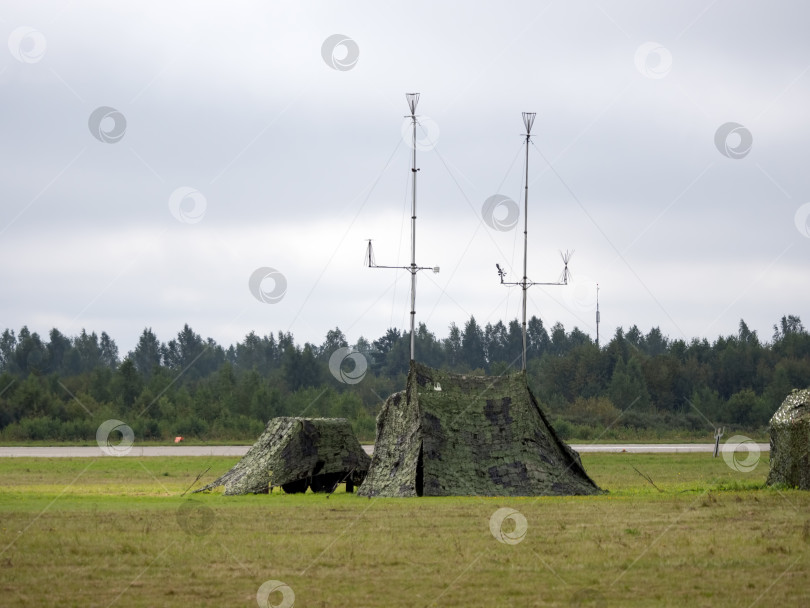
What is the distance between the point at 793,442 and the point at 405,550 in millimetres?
15178

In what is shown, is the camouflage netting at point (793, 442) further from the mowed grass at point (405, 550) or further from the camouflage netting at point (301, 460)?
the camouflage netting at point (301, 460)

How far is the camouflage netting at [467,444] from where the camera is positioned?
31.3 m

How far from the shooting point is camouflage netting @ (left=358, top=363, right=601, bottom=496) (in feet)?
103

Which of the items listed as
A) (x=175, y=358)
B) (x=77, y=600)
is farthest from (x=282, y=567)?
(x=175, y=358)

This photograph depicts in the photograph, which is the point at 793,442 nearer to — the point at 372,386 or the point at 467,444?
the point at 467,444

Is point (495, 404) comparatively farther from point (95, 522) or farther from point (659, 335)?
point (659, 335)

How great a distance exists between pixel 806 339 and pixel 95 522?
410 ft

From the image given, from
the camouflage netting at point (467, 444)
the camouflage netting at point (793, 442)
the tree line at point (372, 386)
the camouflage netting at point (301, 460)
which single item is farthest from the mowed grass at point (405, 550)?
the tree line at point (372, 386)

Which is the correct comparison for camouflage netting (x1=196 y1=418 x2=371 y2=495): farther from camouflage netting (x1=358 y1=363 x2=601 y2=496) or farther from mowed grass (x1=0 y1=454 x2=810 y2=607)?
camouflage netting (x1=358 y1=363 x2=601 y2=496)

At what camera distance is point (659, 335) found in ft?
646

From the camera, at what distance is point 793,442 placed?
31250mm

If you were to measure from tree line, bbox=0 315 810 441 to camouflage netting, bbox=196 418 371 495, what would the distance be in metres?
19.9

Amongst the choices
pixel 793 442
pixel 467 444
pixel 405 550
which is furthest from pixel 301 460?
pixel 405 550

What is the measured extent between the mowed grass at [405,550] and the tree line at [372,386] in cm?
→ 2745
